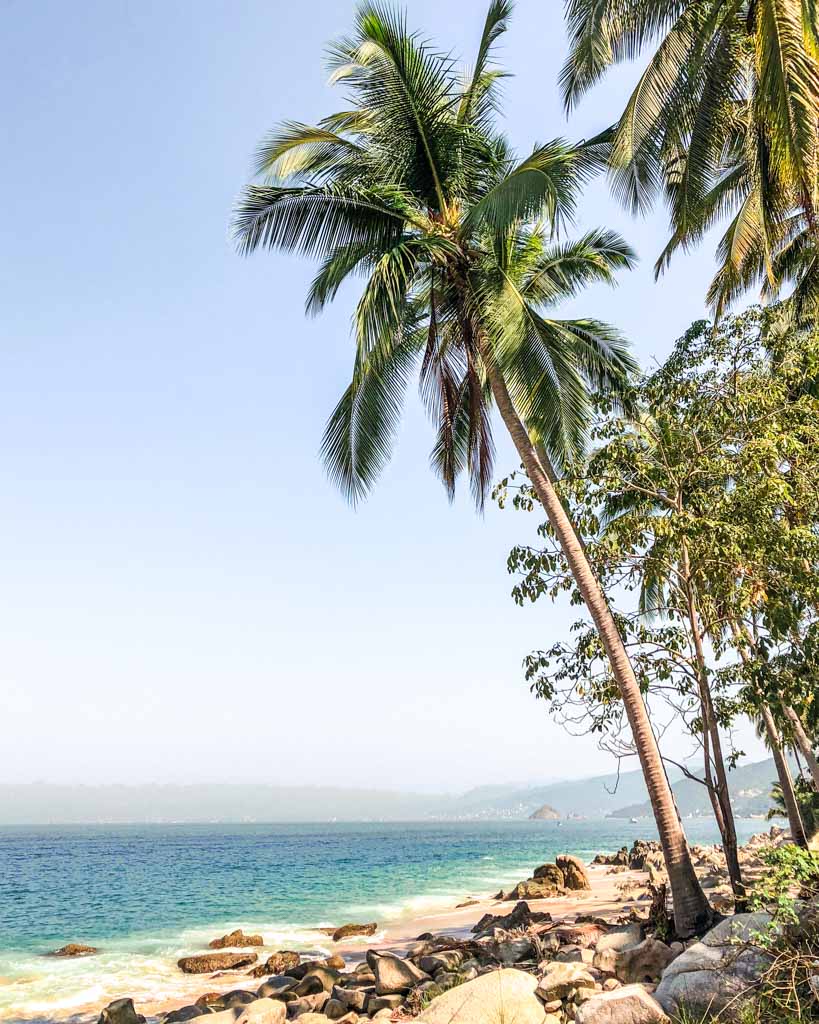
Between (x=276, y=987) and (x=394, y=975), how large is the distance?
2.47 meters

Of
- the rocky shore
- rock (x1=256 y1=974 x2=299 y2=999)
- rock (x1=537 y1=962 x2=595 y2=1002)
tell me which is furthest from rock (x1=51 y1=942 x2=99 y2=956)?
rock (x1=537 y1=962 x2=595 y2=1002)

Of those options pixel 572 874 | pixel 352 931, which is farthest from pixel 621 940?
pixel 572 874

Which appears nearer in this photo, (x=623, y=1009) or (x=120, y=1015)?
(x=623, y=1009)

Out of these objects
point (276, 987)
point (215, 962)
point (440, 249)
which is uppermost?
point (440, 249)

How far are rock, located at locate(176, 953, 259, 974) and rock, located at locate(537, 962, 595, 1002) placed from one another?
9.48m

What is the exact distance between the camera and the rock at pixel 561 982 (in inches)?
302

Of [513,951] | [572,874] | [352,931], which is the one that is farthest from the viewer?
[572,874]

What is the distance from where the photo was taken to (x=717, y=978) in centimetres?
642

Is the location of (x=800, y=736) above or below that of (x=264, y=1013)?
above

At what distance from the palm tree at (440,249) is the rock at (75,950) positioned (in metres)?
15.1

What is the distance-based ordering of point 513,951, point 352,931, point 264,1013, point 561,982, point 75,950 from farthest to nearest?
point 75,950 < point 352,931 < point 513,951 < point 264,1013 < point 561,982

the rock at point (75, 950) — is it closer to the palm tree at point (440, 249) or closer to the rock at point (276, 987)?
the rock at point (276, 987)

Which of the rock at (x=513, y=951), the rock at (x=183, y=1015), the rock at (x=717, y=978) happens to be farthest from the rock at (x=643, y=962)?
the rock at (x=183, y=1015)

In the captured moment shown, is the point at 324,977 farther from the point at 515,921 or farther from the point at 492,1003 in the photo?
the point at 515,921
